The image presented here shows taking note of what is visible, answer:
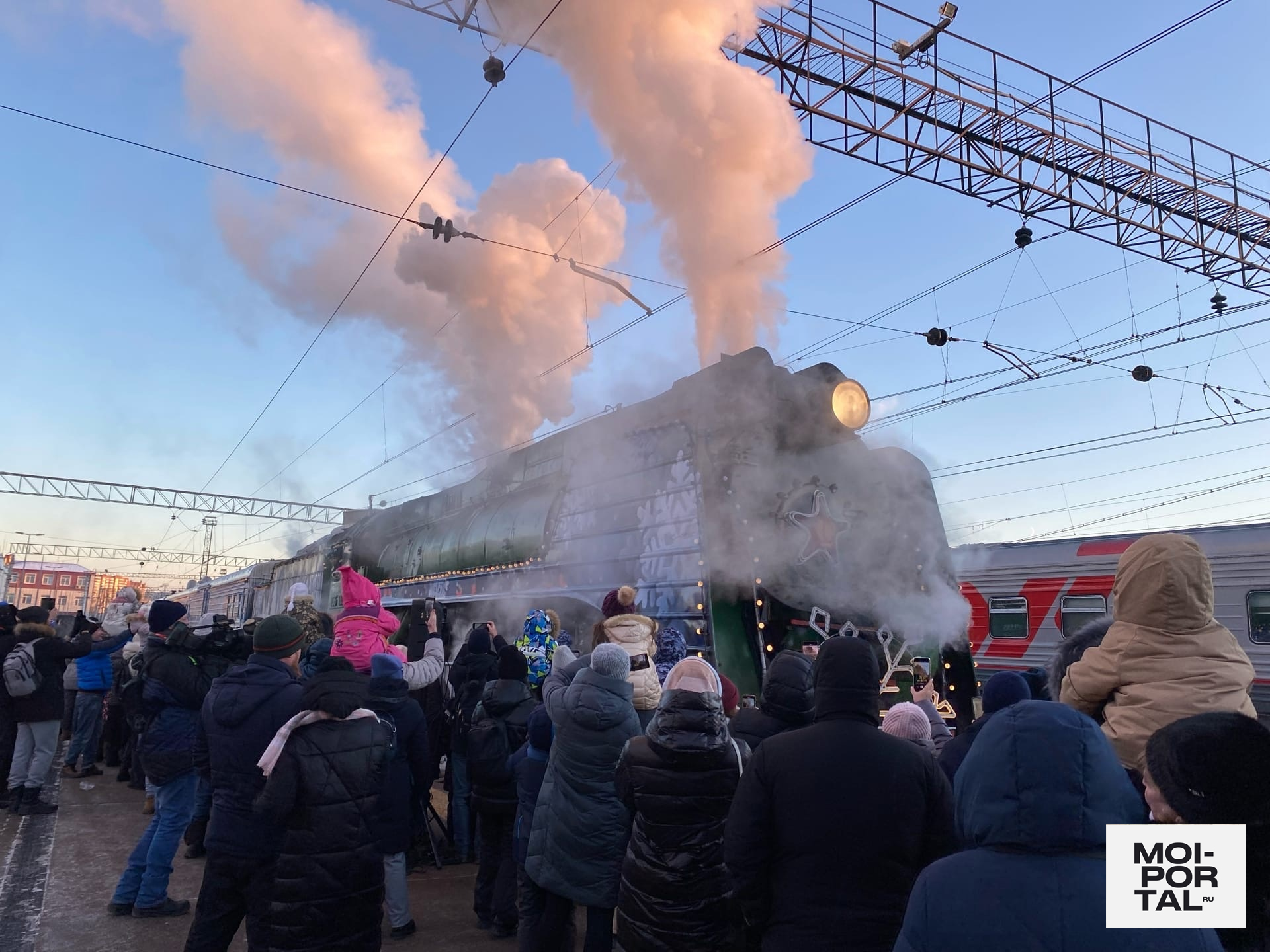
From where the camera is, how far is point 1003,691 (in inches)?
118

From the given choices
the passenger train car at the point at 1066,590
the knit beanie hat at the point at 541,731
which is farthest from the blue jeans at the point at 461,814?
the passenger train car at the point at 1066,590

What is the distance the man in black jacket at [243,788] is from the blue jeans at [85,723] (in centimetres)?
607

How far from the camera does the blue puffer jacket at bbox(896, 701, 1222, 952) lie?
125cm

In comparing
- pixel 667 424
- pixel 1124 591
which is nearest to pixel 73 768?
pixel 667 424

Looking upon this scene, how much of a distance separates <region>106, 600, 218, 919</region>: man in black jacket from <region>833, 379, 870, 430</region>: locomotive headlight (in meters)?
4.77

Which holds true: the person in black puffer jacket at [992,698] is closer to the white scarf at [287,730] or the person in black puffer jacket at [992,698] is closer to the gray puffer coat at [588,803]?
the gray puffer coat at [588,803]

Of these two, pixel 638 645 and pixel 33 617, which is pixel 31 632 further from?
pixel 638 645

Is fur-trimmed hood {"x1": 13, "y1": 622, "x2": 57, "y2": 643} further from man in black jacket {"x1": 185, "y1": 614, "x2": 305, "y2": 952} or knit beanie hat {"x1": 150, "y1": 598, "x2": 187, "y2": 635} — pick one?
man in black jacket {"x1": 185, "y1": 614, "x2": 305, "y2": 952}

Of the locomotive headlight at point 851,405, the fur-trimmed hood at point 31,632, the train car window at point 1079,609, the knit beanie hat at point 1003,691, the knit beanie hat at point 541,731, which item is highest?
the locomotive headlight at point 851,405

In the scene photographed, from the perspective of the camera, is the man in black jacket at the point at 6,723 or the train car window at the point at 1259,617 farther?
the train car window at the point at 1259,617

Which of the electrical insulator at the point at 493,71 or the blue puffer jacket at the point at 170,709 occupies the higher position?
the electrical insulator at the point at 493,71

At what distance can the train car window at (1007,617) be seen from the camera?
36.6 feet

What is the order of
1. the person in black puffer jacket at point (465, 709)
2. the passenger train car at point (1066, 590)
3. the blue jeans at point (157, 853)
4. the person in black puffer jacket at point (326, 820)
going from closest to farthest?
the person in black puffer jacket at point (326, 820), the blue jeans at point (157, 853), the person in black puffer jacket at point (465, 709), the passenger train car at point (1066, 590)

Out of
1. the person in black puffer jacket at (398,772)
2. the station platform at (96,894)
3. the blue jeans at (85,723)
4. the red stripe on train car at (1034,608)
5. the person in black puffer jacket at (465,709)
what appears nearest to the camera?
the person in black puffer jacket at (398,772)
